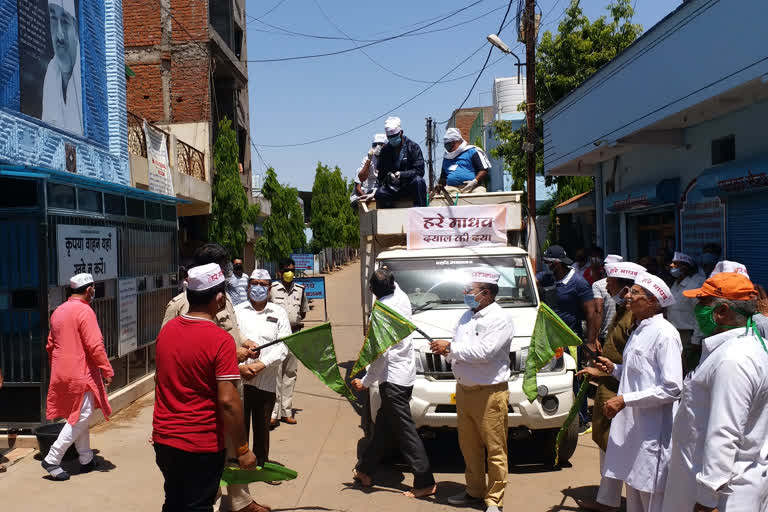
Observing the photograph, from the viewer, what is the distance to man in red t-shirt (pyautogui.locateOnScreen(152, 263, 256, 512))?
376 centimetres

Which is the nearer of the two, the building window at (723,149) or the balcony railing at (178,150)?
the building window at (723,149)

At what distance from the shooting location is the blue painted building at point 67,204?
7617 mm

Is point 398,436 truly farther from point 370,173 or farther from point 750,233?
point 750,233

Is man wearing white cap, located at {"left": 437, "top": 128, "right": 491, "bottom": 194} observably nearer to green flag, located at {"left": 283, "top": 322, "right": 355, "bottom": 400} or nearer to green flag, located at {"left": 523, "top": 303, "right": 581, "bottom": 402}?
green flag, located at {"left": 523, "top": 303, "right": 581, "bottom": 402}

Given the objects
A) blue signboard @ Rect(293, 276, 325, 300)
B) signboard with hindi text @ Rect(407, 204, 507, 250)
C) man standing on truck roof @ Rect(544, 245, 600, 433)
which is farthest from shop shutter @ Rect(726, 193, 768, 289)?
blue signboard @ Rect(293, 276, 325, 300)

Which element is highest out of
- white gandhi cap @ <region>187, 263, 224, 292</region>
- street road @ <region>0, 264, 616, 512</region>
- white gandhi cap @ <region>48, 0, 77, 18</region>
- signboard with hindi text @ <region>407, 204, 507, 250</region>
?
white gandhi cap @ <region>48, 0, 77, 18</region>

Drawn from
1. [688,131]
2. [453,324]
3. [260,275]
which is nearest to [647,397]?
[453,324]

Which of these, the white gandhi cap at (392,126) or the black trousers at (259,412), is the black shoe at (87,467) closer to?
the black trousers at (259,412)

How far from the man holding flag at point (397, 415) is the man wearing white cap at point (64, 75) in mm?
6364

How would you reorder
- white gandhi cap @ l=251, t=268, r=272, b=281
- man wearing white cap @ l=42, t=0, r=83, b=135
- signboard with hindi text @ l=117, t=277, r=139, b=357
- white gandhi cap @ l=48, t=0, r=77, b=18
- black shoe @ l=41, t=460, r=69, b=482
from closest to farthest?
black shoe @ l=41, t=460, r=69, b=482 < white gandhi cap @ l=251, t=268, r=272, b=281 < signboard with hindi text @ l=117, t=277, r=139, b=357 < man wearing white cap @ l=42, t=0, r=83, b=135 < white gandhi cap @ l=48, t=0, r=77, b=18

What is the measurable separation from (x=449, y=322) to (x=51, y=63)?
277 inches

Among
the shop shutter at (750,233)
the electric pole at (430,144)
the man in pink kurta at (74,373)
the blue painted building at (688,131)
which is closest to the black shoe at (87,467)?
the man in pink kurta at (74,373)

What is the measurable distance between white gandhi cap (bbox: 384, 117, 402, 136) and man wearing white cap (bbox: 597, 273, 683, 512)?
5577 mm

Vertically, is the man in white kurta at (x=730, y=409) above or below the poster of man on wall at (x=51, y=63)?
below
